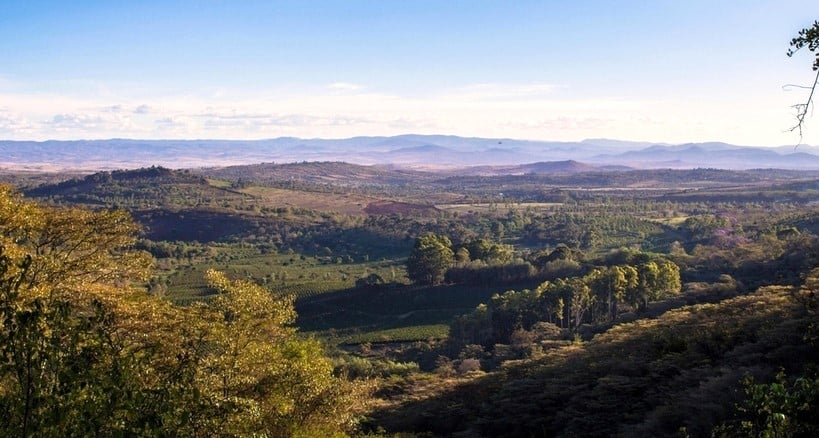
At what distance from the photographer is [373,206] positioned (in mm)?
170875

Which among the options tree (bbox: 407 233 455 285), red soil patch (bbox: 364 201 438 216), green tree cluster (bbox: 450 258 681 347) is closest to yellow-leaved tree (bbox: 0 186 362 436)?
green tree cluster (bbox: 450 258 681 347)

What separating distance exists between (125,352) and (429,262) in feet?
231

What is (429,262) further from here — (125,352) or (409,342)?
(125,352)

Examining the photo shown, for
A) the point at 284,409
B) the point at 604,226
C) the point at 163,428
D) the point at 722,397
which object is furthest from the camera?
the point at 604,226

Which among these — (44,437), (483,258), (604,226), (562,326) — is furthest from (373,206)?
(44,437)

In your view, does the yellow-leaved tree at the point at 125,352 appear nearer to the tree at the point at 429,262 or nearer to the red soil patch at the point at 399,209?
the tree at the point at 429,262

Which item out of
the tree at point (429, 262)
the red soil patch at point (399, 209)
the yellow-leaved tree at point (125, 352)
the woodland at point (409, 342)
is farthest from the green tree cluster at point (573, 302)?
the red soil patch at point (399, 209)

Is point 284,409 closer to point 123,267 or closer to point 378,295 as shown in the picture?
point 123,267

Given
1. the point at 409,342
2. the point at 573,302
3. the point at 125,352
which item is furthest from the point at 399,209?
the point at 125,352

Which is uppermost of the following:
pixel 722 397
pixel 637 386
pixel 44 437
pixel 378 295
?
pixel 44 437

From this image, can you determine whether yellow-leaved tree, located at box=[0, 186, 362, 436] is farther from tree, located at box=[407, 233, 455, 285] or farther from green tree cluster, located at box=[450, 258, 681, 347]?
tree, located at box=[407, 233, 455, 285]

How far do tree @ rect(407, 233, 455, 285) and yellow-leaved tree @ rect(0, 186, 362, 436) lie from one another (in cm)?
6095

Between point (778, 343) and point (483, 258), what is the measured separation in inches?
2672

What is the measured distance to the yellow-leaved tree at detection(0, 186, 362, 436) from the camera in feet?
24.0
